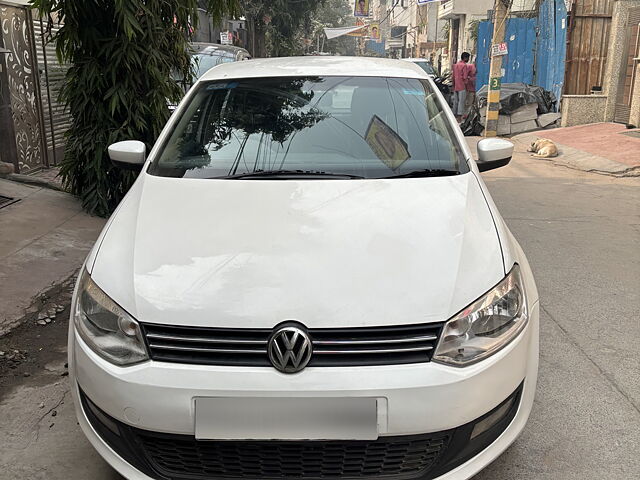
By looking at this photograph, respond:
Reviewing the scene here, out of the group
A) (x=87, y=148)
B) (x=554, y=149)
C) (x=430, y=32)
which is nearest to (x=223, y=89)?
(x=87, y=148)

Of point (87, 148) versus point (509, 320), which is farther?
point (87, 148)

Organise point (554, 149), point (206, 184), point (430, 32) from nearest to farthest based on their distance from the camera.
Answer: point (206, 184) < point (554, 149) < point (430, 32)

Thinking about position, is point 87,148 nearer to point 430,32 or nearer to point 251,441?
point 251,441

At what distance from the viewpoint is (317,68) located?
360cm

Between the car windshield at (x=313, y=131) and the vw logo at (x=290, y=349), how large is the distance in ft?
3.54

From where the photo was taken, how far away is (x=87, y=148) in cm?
600

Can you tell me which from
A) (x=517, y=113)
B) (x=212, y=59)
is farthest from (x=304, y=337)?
(x=517, y=113)

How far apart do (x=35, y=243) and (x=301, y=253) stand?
368 centimetres

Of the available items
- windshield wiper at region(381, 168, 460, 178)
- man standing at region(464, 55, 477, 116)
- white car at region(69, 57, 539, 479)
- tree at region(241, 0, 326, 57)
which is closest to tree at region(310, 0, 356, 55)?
tree at region(241, 0, 326, 57)

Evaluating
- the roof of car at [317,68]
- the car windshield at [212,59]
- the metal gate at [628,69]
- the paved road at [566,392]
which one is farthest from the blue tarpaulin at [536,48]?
the roof of car at [317,68]

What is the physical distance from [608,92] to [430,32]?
93.9ft

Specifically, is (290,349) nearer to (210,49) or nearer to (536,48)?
(210,49)

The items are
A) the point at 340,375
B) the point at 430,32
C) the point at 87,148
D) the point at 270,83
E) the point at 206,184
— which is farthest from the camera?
the point at 430,32

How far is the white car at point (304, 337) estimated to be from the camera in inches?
76.5
